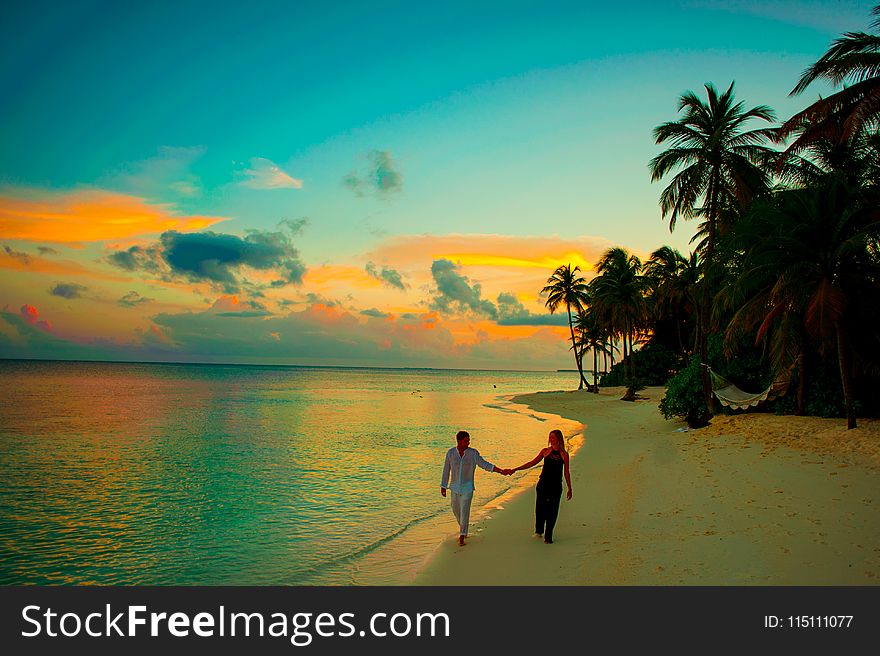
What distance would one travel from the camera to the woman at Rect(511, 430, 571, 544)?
798 cm

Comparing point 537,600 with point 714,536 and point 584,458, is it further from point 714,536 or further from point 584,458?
point 584,458

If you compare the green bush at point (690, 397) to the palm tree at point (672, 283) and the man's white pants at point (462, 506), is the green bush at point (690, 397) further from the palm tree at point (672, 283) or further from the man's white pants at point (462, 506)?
the palm tree at point (672, 283)

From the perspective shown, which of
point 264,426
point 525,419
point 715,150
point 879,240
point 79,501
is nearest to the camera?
point 79,501

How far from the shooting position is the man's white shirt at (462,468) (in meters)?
8.28

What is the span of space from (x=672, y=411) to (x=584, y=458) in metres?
7.61

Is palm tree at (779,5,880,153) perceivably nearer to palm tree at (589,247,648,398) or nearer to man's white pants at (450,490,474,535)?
man's white pants at (450,490,474,535)

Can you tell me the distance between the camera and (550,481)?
26.6 feet

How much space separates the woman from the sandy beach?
0.34 metres

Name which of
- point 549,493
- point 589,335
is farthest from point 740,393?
point 589,335

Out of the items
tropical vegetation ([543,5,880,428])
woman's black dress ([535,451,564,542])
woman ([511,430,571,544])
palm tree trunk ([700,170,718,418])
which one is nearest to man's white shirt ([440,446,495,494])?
woman ([511,430,571,544])

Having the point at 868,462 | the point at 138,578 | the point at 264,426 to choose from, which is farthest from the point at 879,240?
the point at 264,426

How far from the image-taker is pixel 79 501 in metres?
13.6

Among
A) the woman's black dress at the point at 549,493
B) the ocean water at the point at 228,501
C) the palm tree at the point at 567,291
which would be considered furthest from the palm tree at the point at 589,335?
the woman's black dress at the point at 549,493

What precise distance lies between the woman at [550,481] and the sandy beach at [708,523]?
0.34 meters
